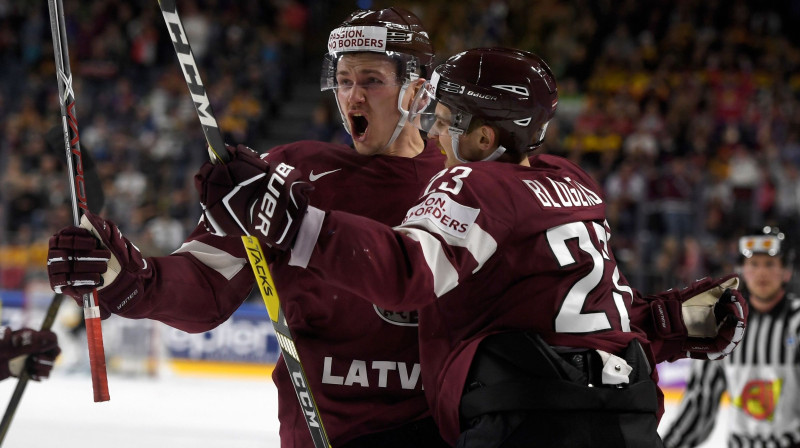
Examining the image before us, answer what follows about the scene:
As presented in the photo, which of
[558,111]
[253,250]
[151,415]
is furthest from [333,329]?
[558,111]

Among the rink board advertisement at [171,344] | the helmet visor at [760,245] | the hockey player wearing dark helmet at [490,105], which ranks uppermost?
the rink board advertisement at [171,344]

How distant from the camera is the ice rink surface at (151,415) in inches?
229

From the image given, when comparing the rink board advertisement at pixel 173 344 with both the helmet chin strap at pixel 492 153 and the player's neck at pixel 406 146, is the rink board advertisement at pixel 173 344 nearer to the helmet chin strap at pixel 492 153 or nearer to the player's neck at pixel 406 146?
the player's neck at pixel 406 146

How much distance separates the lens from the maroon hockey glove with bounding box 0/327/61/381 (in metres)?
3.31

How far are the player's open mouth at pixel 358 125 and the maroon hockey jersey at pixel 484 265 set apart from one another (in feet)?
2.08

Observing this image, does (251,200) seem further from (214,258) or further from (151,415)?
(151,415)

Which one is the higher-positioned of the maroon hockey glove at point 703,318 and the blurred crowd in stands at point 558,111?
the blurred crowd in stands at point 558,111

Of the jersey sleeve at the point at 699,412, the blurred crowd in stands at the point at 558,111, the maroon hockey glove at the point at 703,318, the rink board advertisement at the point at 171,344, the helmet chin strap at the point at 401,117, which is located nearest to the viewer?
the maroon hockey glove at the point at 703,318

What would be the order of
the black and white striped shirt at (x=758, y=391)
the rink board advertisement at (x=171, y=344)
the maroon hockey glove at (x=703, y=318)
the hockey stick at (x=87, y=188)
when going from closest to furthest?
the maroon hockey glove at (x=703, y=318) → the hockey stick at (x=87, y=188) → the black and white striped shirt at (x=758, y=391) → the rink board advertisement at (x=171, y=344)

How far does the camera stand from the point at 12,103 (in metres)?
13.0

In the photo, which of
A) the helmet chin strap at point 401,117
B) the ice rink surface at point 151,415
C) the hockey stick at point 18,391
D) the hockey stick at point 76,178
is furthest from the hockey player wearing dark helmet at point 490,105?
the ice rink surface at point 151,415

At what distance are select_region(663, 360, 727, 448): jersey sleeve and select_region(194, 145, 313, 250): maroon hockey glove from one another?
3426mm

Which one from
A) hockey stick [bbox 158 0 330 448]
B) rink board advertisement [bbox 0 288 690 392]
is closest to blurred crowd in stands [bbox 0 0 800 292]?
rink board advertisement [bbox 0 288 690 392]

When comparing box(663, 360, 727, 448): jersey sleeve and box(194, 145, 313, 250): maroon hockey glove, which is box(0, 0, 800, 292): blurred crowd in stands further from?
box(194, 145, 313, 250): maroon hockey glove
